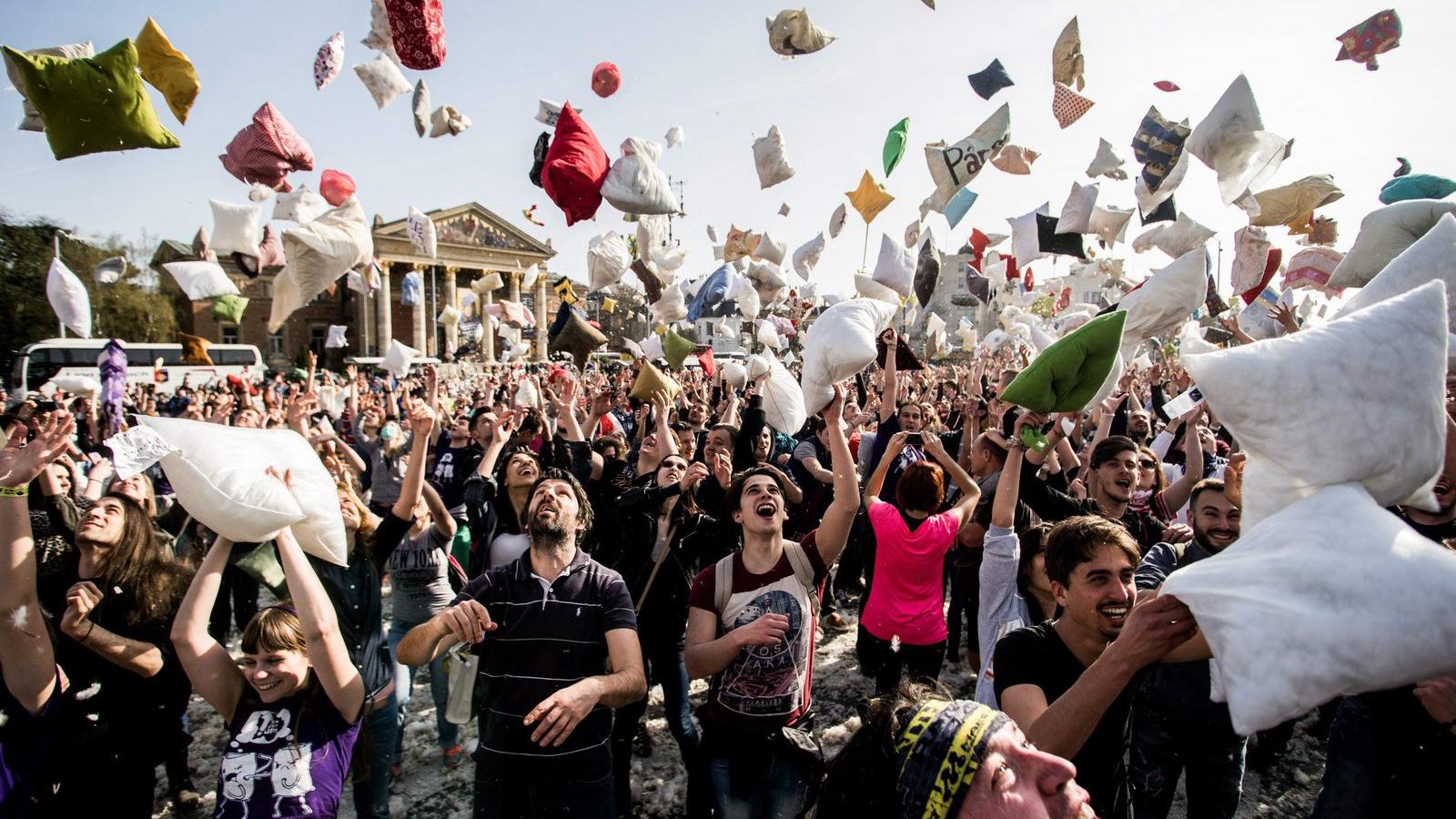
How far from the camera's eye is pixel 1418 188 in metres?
3.88

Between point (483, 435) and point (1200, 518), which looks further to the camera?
point (483, 435)

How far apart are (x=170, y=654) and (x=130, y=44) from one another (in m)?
3.01

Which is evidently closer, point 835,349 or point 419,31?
point 835,349

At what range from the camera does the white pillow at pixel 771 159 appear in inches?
356

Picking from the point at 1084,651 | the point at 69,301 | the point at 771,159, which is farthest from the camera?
the point at 771,159

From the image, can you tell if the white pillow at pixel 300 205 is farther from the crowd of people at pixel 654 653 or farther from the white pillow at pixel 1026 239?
the white pillow at pixel 1026 239

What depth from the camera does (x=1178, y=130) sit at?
22.5 ft

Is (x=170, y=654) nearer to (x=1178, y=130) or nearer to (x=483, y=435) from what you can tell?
(x=483, y=435)

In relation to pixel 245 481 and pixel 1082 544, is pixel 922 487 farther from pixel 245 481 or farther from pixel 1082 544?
pixel 245 481

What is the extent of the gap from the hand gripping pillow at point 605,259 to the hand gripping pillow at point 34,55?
5691 mm

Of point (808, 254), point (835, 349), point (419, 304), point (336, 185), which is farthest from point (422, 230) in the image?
point (419, 304)

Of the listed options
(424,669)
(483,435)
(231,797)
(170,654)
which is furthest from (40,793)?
(483,435)

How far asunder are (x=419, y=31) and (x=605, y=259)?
15.9 feet

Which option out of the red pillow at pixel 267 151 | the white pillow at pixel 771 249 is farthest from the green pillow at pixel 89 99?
the white pillow at pixel 771 249
